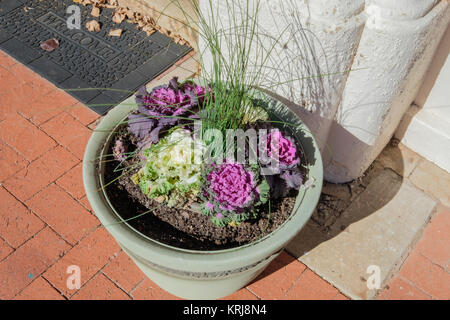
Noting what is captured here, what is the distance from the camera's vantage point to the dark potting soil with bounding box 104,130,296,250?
1883 millimetres

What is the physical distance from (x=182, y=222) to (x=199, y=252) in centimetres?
24

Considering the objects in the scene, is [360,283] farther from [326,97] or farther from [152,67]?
[152,67]

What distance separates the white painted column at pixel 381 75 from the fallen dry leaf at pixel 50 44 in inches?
90.4

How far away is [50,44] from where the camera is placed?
11.5ft

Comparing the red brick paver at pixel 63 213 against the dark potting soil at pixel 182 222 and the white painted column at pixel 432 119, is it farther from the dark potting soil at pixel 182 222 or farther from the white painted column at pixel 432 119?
the white painted column at pixel 432 119

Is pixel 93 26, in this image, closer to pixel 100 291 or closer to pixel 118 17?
pixel 118 17

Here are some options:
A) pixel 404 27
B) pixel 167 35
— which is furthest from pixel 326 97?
pixel 167 35

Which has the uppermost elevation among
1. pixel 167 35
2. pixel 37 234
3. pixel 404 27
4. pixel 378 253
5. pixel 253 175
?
pixel 404 27

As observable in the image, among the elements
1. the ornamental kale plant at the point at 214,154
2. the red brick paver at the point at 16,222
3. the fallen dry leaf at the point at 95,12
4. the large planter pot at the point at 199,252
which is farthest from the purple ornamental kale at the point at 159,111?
the fallen dry leaf at the point at 95,12

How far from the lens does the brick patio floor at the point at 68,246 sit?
237 cm

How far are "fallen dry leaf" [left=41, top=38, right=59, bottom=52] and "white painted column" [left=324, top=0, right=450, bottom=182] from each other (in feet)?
7.53

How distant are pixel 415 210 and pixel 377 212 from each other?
0.78ft

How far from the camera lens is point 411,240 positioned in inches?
101

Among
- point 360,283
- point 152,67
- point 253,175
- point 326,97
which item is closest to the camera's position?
point 253,175
